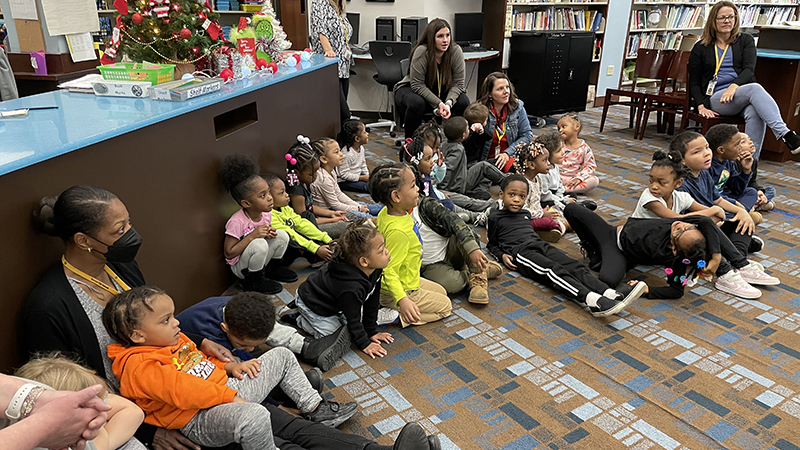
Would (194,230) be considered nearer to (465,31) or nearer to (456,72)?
(456,72)

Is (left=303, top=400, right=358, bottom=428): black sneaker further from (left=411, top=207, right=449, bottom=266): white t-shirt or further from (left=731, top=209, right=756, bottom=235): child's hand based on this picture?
(left=731, top=209, right=756, bottom=235): child's hand

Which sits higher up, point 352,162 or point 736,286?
point 352,162

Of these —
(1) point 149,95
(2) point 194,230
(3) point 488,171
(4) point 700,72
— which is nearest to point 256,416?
(2) point 194,230

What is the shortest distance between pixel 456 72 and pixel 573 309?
2964mm

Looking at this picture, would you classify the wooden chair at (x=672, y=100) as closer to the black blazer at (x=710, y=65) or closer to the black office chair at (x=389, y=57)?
the black blazer at (x=710, y=65)

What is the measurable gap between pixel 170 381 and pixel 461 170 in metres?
2.79

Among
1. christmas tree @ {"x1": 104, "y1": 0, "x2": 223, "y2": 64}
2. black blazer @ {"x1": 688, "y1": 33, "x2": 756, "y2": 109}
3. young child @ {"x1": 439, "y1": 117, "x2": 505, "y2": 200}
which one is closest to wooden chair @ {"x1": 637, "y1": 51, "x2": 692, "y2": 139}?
black blazer @ {"x1": 688, "y1": 33, "x2": 756, "y2": 109}

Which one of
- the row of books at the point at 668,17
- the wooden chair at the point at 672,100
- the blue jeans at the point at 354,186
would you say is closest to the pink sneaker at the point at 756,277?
the blue jeans at the point at 354,186

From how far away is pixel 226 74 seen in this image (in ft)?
9.45

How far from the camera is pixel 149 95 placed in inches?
97.4

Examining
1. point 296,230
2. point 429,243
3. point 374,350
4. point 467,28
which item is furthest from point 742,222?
point 467,28

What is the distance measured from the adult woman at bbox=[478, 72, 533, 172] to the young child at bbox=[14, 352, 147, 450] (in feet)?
11.3

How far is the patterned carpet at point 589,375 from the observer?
1838mm

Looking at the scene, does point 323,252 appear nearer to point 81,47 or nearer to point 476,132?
point 476,132
